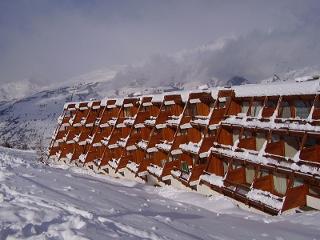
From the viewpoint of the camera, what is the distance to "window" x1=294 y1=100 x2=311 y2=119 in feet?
74.5

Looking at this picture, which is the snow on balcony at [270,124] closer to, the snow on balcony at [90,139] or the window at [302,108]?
the window at [302,108]

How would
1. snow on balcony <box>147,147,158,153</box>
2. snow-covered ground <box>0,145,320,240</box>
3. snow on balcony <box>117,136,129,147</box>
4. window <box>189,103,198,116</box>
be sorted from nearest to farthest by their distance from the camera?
snow-covered ground <box>0,145,320,240</box> < window <box>189,103,198,116</box> < snow on balcony <box>147,147,158,153</box> < snow on balcony <box>117,136,129,147</box>

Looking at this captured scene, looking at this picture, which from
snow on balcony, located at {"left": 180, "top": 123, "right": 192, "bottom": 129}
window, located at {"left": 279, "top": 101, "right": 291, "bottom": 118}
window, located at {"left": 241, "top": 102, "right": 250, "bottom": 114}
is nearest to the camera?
window, located at {"left": 279, "top": 101, "right": 291, "bottom": 118}

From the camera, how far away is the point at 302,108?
2314cm

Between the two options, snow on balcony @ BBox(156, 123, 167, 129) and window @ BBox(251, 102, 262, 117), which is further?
snow on balcony @ BBox(156, 123, 167, 129)

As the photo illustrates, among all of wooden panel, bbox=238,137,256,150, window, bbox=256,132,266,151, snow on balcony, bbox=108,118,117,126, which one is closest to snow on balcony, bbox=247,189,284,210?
wooden panel, bbox=238,137,256,150

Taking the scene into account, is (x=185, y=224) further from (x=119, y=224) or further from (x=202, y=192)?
(x=202, y=192)

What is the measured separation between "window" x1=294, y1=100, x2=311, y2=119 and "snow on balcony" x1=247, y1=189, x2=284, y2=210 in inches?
187

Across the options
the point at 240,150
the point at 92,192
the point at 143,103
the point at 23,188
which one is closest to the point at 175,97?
the point at 143,103

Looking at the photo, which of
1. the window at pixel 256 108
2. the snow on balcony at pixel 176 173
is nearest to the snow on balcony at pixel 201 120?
the window at pixel 256 108

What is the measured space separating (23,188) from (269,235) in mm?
9455

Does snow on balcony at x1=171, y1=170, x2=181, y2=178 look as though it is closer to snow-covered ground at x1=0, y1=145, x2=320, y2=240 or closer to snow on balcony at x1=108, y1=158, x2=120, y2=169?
snow on balcony at x1=108, y1=158, x2=120, y2=169

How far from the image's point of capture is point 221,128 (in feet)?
95.0

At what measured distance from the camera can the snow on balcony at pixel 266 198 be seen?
21.6 metres
